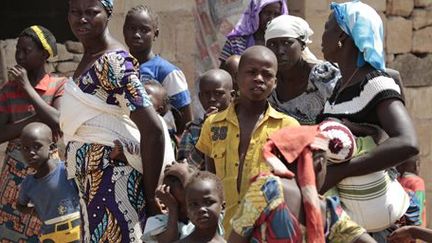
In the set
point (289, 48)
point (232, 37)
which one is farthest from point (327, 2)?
point (289, 48)

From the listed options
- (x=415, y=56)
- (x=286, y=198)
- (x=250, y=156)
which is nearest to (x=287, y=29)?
(x=250, y=156)

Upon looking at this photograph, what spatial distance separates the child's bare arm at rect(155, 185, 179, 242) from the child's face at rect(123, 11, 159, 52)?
198 centimetres

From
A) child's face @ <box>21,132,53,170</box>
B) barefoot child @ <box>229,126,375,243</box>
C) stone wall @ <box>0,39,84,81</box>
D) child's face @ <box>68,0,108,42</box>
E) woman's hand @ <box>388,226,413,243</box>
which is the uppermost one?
child's face @ <box>68,0,108,42</box>

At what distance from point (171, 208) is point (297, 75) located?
4.37 ft

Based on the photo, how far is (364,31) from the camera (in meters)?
4.70

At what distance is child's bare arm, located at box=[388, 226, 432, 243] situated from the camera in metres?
4.72

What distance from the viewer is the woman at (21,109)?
644 centimetres

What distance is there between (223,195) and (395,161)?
2.31 ft

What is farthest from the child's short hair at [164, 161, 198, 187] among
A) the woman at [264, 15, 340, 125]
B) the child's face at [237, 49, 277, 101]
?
the woman at [264, 15, 340, 125]

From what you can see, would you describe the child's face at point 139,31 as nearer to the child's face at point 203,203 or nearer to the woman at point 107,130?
the woman at point 107,130

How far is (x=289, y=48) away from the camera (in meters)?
5.68

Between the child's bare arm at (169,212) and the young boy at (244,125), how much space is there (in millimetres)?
298

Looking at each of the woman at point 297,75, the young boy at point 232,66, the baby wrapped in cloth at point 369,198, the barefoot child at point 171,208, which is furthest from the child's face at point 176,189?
the young boy at point 232,66

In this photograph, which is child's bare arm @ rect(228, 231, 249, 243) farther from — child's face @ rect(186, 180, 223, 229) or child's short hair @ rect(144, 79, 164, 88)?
child's short hair @ rect(144, 79, 164, 88)
